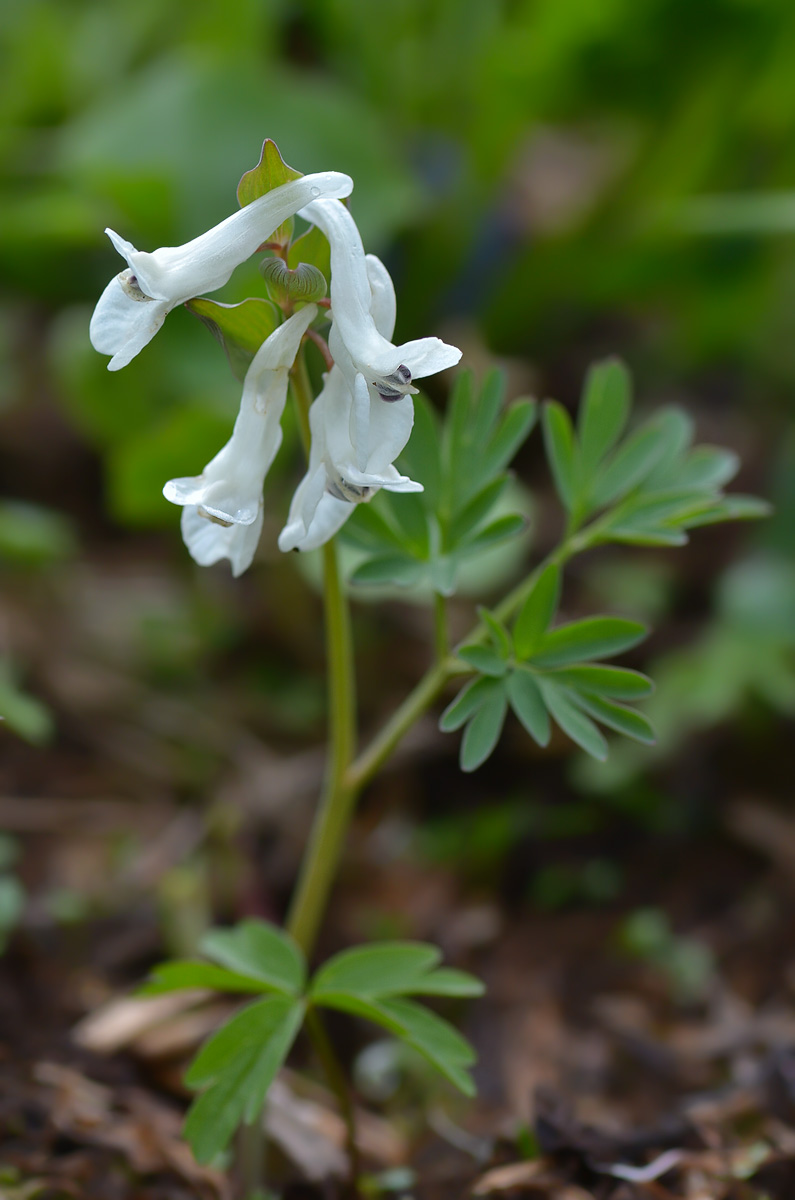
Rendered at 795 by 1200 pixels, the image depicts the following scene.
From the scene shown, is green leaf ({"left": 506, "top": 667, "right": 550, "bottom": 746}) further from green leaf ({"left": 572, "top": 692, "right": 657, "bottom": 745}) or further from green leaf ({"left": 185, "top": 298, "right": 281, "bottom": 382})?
green leaf ({"left": 185, "top": 298, "right": 281, "bottom": 382})

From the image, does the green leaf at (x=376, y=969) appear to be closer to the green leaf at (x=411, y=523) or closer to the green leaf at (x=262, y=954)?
the green leaf at (x=262, y=954)

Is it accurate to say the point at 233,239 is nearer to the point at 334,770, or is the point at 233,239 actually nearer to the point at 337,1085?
the point at 334,770

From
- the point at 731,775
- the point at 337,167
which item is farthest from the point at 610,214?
the point at 731,775

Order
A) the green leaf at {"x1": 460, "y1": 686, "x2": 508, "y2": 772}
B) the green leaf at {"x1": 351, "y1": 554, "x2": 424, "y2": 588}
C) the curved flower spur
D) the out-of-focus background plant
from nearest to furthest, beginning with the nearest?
the curved flower spur, the green leaf at {"x1": 460, "y1": 686, "x2": 508, "y2": 772}, the green leaf at {"x1": 351, "y1": 554, "x2": 424, "y2": 588}, the out-of-focus background plant

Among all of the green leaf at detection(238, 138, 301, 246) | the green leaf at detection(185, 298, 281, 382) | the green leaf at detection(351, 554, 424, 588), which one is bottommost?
the green leaf at detection(351, 554, 424, 588)

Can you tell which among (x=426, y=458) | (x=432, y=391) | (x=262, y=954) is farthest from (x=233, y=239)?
(x=432, y=391)

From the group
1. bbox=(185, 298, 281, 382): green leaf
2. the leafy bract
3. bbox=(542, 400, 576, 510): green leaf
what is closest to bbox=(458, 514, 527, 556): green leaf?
the leafy bract
